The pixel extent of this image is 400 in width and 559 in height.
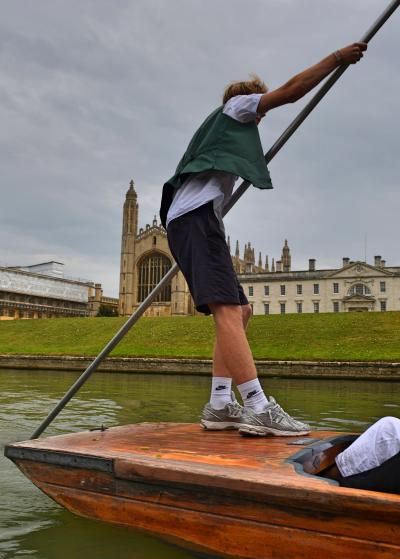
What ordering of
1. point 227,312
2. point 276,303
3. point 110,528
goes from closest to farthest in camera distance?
point 110,528
point 227,312
point 276,303

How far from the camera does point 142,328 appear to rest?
36719 millimetres

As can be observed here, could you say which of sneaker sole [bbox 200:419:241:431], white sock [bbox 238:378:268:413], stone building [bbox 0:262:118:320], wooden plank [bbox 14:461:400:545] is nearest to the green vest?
white sock [bbox 238:378:268:413]

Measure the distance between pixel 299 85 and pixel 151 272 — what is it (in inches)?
3345

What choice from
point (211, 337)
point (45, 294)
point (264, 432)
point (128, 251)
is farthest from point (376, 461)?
point (45, 294)

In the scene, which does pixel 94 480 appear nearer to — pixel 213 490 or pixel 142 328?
pixel 213 490

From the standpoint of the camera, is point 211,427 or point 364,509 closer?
point 364,509

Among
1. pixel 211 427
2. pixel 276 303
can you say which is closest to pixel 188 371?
pixel 211 427

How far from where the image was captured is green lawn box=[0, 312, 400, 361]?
82.5 feet

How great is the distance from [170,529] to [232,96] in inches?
104

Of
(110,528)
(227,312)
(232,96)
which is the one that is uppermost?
(232,96)

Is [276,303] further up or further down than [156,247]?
further down

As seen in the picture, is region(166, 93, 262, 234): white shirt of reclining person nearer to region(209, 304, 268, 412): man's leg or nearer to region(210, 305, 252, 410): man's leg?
region(209, 304, 268, 412): man's leg

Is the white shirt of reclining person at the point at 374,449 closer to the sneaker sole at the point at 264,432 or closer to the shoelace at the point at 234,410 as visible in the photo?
the sneaker sole at the point at 264,432

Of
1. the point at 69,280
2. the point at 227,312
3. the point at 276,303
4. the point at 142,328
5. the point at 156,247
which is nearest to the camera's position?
the point at 227,312
